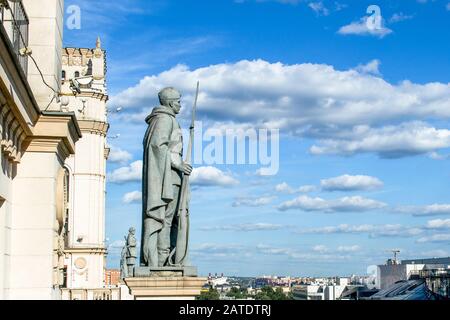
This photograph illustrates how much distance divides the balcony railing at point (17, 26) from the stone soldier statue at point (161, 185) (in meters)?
2.30

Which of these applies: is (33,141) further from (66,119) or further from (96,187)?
(96,187)

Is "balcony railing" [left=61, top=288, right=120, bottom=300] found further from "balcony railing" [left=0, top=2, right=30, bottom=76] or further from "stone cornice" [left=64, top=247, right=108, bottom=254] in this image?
"balcony railing" [left=0, top=2, right=30, bottom=76]

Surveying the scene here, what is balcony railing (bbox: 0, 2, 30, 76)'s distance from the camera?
9055mm

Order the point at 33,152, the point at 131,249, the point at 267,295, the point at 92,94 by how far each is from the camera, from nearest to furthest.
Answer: the point at 33,152 → the point at 267,295 → the point at 131,249 → the point at 92,94

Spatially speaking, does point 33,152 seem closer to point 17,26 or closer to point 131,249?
point 17,26

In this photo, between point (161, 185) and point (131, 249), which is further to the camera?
point (131, 249)

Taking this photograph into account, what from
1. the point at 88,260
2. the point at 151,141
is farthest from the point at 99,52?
the point at 151,141

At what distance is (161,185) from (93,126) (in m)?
38.6

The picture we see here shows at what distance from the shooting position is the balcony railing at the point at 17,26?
905cm

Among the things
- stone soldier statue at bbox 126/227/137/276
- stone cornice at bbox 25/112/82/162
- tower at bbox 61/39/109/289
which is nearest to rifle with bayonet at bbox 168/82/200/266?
stone cornice at bbox 25/112/82/162

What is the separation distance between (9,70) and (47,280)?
2795mm

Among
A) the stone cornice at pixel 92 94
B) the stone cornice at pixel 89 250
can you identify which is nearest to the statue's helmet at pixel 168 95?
the stone cornice at pixel 89 250

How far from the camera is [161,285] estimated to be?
1118 centimetres

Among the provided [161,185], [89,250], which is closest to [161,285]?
[161,185]
